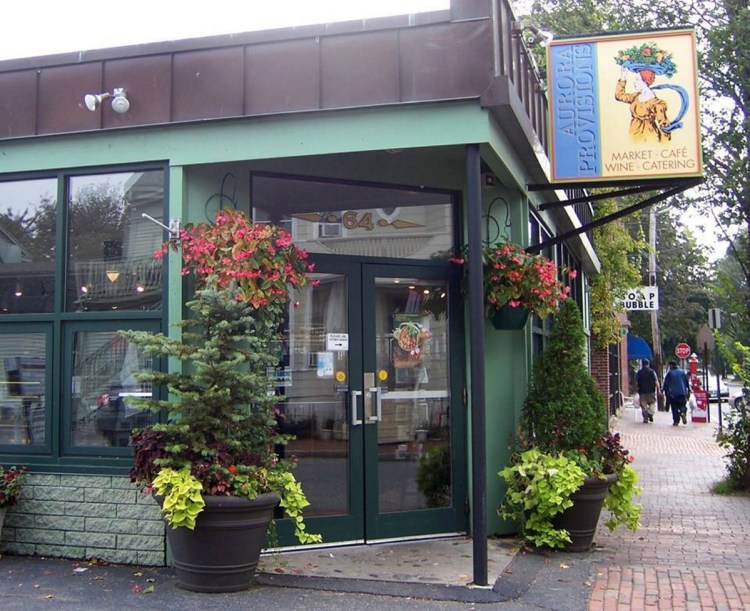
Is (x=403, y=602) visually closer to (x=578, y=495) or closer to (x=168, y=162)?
(x=578, y=495)

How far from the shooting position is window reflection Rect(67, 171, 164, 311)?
20.4ft

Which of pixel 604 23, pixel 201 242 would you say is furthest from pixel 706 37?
pixel 201 242

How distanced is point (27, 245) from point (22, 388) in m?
1.12

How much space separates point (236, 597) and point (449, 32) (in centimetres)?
401

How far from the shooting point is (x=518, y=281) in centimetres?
646

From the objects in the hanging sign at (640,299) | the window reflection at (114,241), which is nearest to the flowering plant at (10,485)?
the window reflection at (114,241)

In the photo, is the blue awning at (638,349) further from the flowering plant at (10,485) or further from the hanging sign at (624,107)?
the flowering plant at (10,485)

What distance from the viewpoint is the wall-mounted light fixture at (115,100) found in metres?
6.11

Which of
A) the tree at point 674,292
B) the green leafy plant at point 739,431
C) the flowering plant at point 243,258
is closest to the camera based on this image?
the flowering plant at point 243,258

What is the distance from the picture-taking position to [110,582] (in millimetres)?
5523

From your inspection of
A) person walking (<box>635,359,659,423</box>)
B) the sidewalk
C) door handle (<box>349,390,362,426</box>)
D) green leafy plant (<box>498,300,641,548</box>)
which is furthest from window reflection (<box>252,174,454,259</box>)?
person walking (<box>635,359,659,423</box>)

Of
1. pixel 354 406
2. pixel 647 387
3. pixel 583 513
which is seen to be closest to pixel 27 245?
pixel 354 406

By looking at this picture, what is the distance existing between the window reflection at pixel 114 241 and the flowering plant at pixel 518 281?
2579 mm

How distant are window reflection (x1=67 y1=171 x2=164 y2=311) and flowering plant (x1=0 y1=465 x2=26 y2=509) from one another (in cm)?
131
